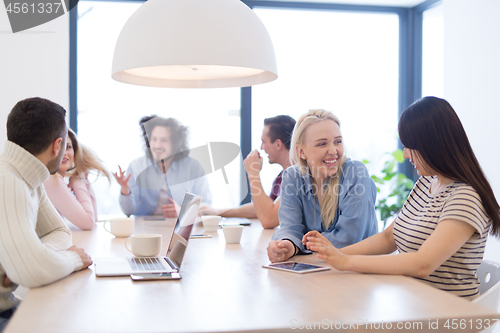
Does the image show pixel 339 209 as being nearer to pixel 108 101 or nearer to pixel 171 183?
pixel 171 183

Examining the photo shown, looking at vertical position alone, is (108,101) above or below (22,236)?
above

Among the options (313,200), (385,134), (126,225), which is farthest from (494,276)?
(385,134)

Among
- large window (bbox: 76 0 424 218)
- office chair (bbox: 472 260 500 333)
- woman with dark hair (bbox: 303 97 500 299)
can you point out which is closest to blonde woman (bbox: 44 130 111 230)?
large window (bbox: 76 0 424 218)

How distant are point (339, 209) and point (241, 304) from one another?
833 mm

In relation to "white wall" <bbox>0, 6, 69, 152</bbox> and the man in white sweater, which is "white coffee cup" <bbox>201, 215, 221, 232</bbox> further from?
"white wall" <bbox>0, 6, 69, 152</bbox>

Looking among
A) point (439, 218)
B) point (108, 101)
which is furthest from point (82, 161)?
point (439, 218)

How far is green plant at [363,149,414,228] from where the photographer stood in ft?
13.0

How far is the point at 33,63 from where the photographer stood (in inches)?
138

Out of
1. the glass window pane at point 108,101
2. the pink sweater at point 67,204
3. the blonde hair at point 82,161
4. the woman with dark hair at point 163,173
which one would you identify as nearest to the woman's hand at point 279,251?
the pink sweater at point 67,204

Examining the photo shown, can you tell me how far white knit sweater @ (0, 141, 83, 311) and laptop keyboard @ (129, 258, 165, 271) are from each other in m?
0.17

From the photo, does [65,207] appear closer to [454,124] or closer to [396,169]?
[454,124]

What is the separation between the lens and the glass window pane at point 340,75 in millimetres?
3986

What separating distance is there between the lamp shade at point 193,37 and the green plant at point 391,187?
2708 millimetres

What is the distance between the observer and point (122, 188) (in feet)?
9.39
